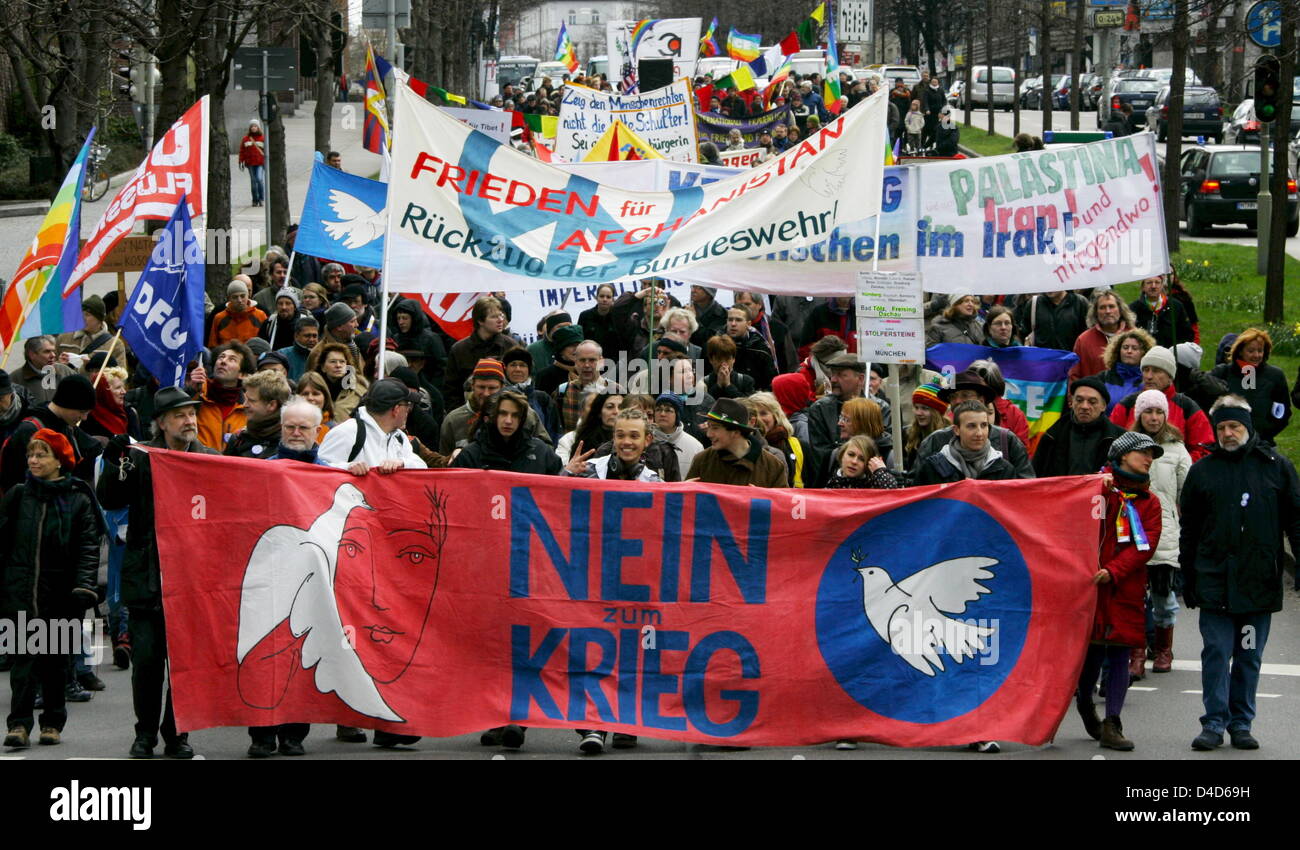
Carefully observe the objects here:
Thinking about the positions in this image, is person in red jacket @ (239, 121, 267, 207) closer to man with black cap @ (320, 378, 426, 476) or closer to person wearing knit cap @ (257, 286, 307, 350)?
person wearing knit cap @ (257, 286, 307, 350)

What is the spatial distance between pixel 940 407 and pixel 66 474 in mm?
4719

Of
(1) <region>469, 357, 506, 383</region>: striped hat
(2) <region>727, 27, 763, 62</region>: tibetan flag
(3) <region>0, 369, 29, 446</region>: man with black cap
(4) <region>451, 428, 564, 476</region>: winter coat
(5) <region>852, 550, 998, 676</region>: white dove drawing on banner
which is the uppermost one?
(2) <region>727, 27, 763, 62</region>: tibetan flag

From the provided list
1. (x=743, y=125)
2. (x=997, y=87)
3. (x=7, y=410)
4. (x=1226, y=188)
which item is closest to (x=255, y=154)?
(x=743, y=125)

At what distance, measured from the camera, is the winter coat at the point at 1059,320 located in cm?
1444

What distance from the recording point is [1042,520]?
805cm

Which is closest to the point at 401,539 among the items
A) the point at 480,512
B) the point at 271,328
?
the point at 480,512

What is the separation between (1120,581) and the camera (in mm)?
8172

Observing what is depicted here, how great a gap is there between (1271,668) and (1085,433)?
1634 millimetres

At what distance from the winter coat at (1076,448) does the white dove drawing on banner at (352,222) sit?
5.70m

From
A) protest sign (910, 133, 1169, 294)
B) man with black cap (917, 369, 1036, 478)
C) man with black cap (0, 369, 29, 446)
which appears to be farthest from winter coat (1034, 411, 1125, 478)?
man with black cap (0, 369, 29, 446)

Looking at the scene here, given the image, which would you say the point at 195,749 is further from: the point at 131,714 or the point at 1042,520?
the point at 1042,520

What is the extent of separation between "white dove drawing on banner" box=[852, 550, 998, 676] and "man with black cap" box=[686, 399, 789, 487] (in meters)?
0.99

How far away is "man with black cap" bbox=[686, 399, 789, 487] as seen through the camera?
29.2ft

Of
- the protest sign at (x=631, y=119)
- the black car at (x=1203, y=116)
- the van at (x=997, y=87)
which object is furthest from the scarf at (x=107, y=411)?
the van at (x=997, y=87)
